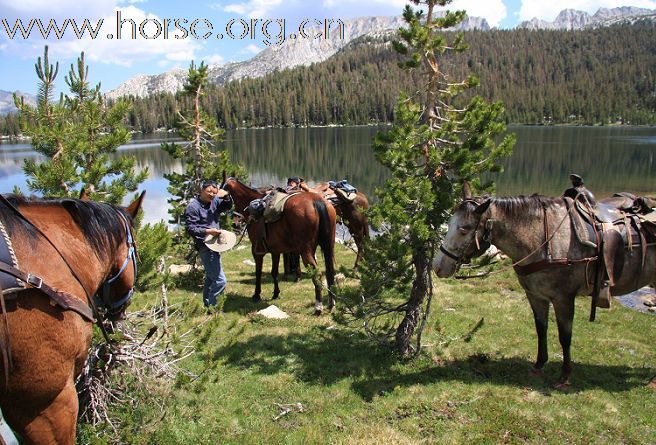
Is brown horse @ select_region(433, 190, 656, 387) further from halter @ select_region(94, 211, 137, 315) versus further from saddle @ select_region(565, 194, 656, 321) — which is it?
halter @ select_region(94, 211, 137, 315)

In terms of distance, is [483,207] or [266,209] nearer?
[483,207]

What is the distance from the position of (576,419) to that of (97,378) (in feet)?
18.9

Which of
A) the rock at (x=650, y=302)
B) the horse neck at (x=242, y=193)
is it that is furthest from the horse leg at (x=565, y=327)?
the horse neck at (x=242, y=193)

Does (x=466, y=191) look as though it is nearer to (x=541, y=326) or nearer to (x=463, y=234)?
(x=463, y=234)

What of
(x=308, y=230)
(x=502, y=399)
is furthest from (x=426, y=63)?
(x=502, y=399)

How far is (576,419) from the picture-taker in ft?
17.4

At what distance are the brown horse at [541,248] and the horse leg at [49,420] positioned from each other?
14.4 ft

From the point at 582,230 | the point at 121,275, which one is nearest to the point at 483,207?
the point at 582,230

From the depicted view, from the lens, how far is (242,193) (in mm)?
10516

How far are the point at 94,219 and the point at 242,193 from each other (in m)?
7.06

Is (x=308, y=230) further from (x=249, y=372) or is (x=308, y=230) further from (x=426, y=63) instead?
(x=426, y=63)

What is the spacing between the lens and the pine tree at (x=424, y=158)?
589 cm

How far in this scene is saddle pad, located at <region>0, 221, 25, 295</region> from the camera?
2.59m

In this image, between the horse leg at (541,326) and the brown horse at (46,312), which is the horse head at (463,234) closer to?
the horse leg at (541,326)
